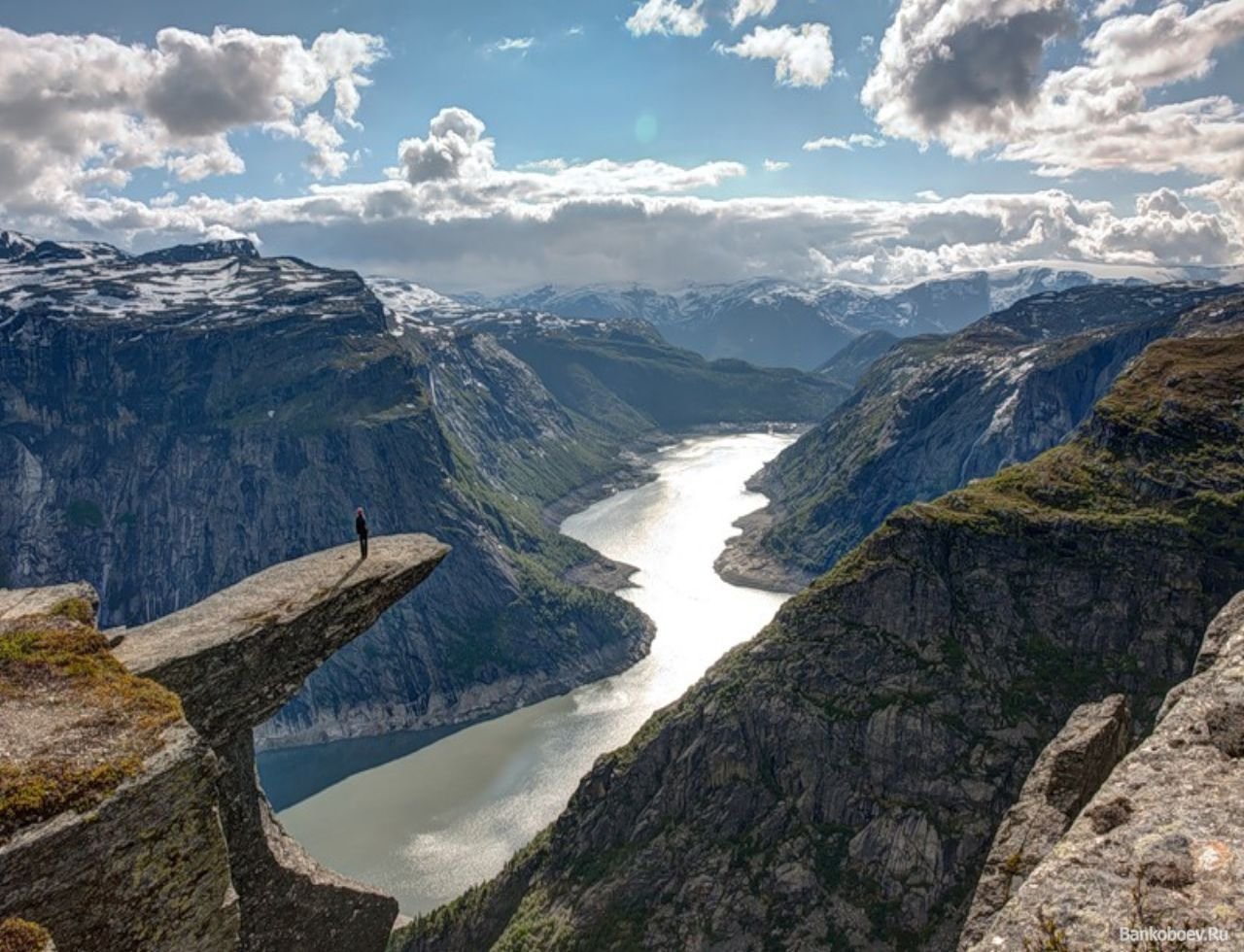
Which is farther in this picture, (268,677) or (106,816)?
(268,677)

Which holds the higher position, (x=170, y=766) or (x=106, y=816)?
(x=170, y=766)

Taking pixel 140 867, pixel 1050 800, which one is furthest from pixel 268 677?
pixel 1050 800

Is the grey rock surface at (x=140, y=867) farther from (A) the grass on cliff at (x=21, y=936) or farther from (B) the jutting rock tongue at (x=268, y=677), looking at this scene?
(B) the jutting rock tongue at (x=268, y=677)

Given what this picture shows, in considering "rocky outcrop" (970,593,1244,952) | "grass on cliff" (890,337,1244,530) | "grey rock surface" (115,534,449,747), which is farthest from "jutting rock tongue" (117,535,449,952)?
"grass on cliff" (890,337,1244,530)

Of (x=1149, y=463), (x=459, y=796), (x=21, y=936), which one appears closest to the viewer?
(x=21, y=936)

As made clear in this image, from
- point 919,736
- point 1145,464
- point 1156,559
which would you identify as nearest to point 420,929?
point 919,736

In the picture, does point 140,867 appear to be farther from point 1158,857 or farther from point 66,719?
point 1158,857

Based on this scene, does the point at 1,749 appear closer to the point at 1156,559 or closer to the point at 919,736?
the point at 919,736
